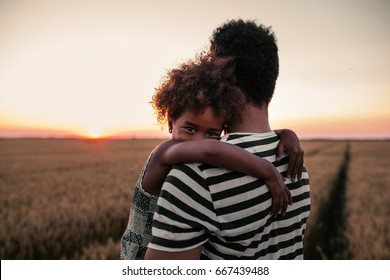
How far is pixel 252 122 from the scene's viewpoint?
1416 mm

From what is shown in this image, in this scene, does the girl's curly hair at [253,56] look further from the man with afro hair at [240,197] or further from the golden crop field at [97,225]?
the golden crop field at [97,225]

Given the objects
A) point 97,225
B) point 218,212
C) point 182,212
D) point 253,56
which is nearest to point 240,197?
point 218,212

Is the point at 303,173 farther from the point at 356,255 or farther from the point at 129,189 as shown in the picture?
the point at 129,189

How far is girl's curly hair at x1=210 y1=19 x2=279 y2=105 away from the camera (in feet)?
4.66

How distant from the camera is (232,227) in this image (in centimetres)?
117

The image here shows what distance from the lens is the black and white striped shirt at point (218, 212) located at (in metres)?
1.13

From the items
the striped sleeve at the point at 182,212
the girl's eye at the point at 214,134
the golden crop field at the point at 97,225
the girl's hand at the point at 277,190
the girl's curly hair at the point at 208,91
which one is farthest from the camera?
the golden crop field at the point at 97,225

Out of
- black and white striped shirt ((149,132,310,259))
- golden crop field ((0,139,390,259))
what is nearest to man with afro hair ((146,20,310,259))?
black and white striped shirt ((149,132,310,259))

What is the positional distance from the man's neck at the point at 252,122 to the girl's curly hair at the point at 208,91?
3cm

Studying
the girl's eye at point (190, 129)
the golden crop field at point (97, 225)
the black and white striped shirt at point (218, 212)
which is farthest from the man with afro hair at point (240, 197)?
the golden crop field at point (97, 225)
